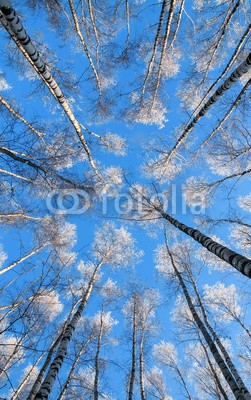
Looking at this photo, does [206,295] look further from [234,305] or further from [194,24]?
[194,24]

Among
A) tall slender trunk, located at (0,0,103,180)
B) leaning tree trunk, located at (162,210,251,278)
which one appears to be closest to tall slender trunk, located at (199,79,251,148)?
leaning tree trunk, located at (162,210,251,278)

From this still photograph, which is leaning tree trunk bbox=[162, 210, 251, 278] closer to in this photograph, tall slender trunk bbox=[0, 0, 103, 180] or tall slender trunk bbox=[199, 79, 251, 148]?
tall slender trunk bbox=[199, 79, 251, 148]

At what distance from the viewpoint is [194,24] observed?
6.05 meters

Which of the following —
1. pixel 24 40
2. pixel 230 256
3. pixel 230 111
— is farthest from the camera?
pixel 230 111

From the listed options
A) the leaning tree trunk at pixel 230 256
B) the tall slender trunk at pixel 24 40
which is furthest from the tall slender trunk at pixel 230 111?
the tall slender trunk at pixel 24 40

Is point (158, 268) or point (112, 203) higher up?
point (158, 268)

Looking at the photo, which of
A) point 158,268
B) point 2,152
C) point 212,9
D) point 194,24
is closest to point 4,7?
point 2,152

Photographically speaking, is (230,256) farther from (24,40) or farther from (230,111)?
(230,111)

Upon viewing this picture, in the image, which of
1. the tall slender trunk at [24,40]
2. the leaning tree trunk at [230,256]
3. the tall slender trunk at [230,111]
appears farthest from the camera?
the tall slender trunk at [230,111]

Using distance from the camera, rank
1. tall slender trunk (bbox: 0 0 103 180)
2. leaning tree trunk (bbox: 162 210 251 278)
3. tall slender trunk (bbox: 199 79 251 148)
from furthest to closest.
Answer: tall slender trunk (bbox: 199 79 251 148)
tall slender trunk (bbox: 0 0 103 180)
leaning tree trunk (bbox: 162 210 251 278)

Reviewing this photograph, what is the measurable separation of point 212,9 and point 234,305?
27.9 ft

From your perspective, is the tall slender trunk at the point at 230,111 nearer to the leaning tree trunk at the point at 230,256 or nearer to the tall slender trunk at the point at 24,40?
the leaning tree trunk at the point at 230,256

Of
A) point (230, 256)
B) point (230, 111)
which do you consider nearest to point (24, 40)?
point (230, 256)

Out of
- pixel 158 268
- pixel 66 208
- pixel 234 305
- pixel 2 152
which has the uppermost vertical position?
pixel 158 268
